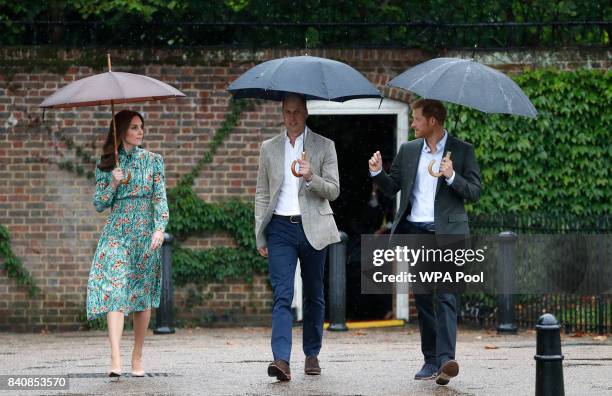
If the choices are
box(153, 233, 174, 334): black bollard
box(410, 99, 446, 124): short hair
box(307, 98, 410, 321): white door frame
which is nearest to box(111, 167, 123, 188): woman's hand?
box(410, 99, 446, 124): short hair

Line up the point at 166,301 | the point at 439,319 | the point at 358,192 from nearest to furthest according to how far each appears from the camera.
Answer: the point at 439,319 → the point at 166,301 → the point at 358,192

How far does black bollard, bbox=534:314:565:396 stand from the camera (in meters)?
6.14

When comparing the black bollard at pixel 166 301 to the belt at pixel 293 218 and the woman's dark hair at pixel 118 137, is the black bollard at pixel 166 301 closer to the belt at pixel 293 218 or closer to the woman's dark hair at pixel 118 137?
the woman's dark hair at pixel 118 137

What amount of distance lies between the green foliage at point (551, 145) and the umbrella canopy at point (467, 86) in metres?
5.72

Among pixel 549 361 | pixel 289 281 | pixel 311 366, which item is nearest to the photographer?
pixel 549 361

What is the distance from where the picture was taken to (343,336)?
12.1 metres

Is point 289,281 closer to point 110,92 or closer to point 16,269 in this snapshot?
point 110,92

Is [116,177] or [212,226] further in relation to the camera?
[212,226]

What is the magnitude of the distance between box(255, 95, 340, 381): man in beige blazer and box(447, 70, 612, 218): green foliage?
564cm

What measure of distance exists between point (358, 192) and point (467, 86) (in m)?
7.55

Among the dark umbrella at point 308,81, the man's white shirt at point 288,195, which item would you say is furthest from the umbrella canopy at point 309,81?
the man's white shirt at point 288,195

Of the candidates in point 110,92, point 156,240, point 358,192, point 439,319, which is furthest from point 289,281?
point 358,192

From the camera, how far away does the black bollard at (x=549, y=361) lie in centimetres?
614

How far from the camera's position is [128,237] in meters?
7.74
